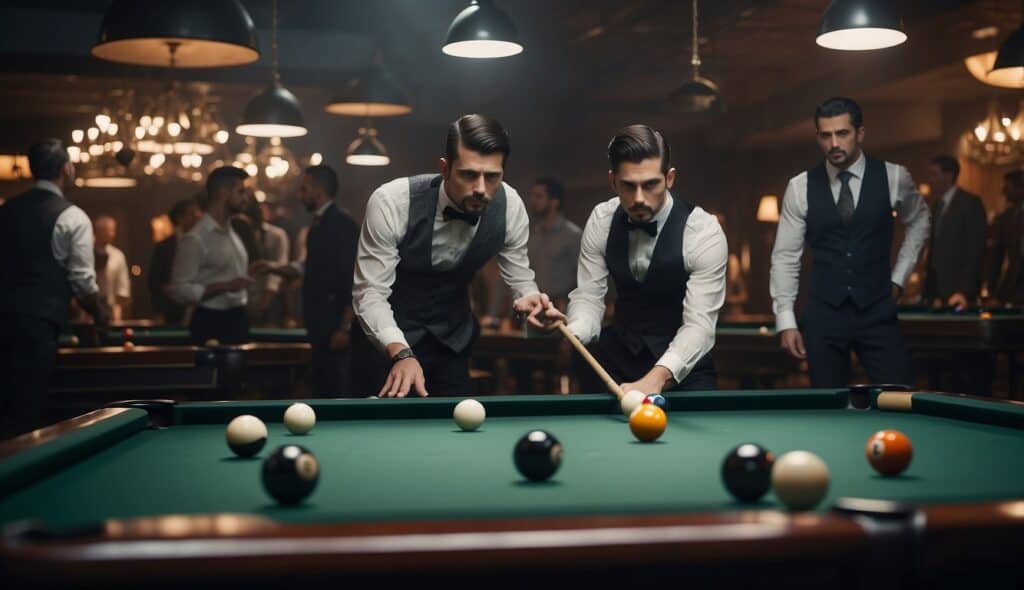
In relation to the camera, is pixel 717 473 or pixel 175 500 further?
pixel 717 473

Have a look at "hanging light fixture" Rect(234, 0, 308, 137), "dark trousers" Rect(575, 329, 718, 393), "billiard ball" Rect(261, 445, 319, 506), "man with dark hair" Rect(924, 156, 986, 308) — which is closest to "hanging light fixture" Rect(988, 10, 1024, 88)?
"man with dark hair" Rect(924, 156, 986, 308)

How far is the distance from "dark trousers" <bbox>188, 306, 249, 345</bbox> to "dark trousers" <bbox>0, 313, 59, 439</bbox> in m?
0.97

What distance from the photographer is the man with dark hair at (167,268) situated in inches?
289

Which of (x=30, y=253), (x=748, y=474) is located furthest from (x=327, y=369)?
(x=748, y=474)

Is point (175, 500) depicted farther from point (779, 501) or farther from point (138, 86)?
point (138, 86)

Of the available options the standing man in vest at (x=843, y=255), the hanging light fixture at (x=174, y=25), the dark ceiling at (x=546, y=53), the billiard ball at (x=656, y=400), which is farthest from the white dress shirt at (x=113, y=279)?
the billiard ball at (x=656, y=400)

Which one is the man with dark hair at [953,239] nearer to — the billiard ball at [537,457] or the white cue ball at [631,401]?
the white cue ball at [631,401]

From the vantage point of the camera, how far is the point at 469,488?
1656 millimetres

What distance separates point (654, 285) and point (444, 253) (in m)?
0.61

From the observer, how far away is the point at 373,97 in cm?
655

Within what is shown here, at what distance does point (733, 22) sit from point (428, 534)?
7.63 metres

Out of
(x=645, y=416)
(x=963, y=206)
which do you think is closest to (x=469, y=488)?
(x=645, y=416)

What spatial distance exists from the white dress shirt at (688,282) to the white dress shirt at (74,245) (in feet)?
7.90

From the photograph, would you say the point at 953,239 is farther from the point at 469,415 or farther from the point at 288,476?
the point at 288,476
